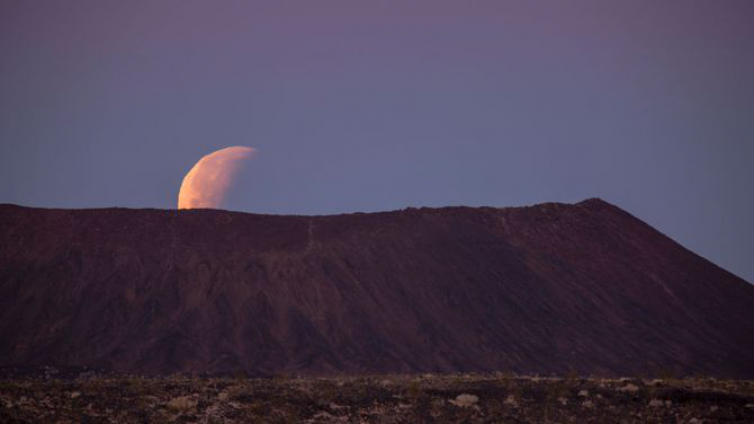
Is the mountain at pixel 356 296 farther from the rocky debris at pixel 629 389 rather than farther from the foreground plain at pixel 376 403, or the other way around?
the rocky debris at pixel 629 389

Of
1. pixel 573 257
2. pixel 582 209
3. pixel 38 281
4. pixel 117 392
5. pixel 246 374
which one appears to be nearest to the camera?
pixel 117 392

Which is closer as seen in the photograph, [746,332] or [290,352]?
[290,352]

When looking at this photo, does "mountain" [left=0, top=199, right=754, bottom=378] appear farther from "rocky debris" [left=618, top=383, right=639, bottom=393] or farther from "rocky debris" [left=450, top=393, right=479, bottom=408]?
"rocky debris" [left=450, top=393, right=479, bottom=408]

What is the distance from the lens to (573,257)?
241 feet

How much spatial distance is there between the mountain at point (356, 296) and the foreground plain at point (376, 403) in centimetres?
2677

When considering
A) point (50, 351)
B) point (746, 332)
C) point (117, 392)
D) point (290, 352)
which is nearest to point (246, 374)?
point (290, 352)

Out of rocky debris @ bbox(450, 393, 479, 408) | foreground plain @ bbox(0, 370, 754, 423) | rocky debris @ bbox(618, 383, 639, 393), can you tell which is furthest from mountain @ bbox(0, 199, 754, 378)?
rocky debris @ bbox(450, 393, 479, 408)

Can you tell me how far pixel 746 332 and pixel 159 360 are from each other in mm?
42316

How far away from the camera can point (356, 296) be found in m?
62.5

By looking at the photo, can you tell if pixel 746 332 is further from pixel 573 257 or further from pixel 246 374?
pixel 246 374

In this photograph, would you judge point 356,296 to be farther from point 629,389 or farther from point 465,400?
point 465,400

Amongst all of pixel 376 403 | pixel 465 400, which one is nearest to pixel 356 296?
pixel 465 400

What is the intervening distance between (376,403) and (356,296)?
38986 millimetres

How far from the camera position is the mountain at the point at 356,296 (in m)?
55.4
